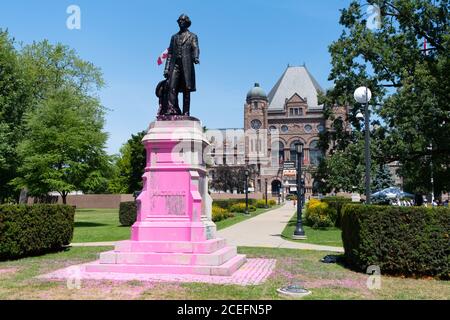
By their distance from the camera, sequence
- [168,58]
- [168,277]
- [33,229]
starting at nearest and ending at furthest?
1. [168,277]
2. [168,58]
3. [33,229]

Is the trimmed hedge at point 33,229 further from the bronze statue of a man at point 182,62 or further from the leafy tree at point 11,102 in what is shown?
the leafy tree at point 11,102

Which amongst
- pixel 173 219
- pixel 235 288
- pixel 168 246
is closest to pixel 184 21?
pixel 173 219

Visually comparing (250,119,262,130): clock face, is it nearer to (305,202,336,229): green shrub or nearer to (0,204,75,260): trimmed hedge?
(305,202,336,229): green shrub

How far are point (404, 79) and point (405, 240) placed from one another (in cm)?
1738

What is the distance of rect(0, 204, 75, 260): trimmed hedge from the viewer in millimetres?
11867

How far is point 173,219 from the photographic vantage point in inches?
406

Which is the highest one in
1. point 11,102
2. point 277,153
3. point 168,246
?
point 277,153

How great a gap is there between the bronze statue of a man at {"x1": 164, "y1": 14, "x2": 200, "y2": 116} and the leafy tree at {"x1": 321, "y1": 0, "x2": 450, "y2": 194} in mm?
15361

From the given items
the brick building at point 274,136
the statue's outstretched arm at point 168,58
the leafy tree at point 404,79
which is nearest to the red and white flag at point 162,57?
the statue's outstretched arm at point 168,58

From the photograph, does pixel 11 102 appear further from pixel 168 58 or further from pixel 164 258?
pixel 164 258

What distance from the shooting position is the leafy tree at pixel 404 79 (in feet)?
74.9

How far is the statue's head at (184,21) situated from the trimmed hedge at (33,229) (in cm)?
662
